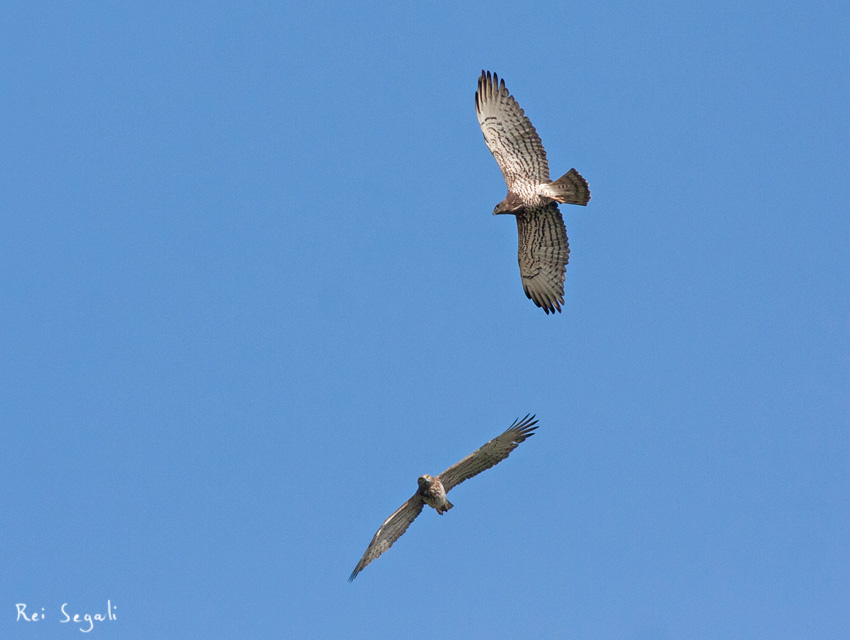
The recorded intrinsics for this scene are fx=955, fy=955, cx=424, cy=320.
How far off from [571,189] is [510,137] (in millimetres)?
1503

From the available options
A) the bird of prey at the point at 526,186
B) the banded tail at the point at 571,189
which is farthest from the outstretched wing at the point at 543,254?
the banded tail at the point at 571,189

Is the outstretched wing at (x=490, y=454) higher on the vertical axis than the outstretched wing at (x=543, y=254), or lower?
lower

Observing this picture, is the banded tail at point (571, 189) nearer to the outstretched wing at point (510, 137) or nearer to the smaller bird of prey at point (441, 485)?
the outstretched wing at point (510, 137)

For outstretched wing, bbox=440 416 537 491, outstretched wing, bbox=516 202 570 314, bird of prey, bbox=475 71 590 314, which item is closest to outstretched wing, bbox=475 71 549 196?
bird of prey, bbox=475 71 590 314

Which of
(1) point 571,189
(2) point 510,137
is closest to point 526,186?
(2) point 510,137

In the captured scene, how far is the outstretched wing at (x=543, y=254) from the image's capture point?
44.2ft

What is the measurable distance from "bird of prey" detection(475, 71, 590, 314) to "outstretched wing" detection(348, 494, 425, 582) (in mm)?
3460

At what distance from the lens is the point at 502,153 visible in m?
13.7

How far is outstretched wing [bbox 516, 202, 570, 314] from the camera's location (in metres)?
13.5

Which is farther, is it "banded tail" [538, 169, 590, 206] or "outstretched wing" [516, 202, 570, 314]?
"outstretched wing" [516, 202, 570, 314]

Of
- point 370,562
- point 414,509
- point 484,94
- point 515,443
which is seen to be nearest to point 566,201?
point 484,94

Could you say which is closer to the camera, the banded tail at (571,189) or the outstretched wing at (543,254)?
the banded tail at (571,189)

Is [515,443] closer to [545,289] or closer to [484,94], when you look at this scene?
[545,289]

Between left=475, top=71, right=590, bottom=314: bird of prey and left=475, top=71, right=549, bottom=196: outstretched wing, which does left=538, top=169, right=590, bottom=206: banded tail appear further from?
left=475, top=71, right=549, bottom=196: outstretched wing
